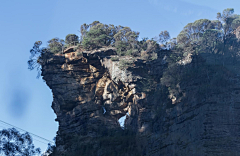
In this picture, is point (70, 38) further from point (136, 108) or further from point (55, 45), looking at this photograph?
point (136, 108)

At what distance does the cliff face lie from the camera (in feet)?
126

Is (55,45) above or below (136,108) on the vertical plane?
above

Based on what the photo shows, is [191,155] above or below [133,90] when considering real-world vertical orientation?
below

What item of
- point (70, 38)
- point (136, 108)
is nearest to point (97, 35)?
point (70, 38)

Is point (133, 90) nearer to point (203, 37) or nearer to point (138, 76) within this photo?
point (138, 76)

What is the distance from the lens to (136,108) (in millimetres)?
44281

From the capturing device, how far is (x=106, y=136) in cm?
4366

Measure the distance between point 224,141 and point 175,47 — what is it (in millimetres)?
17966

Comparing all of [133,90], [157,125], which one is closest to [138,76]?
[133,90]

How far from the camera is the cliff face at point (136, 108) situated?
126 ft

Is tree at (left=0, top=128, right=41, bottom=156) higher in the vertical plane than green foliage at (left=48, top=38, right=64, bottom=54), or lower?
lower

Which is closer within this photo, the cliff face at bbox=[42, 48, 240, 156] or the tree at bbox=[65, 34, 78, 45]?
the cliff face at bbox=[42, 48, 240, 156]

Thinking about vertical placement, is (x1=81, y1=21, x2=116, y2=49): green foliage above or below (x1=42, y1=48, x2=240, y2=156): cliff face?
above

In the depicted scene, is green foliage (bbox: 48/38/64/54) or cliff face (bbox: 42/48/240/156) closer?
cliff face (bbox: 42/48/240/156)
